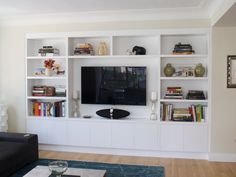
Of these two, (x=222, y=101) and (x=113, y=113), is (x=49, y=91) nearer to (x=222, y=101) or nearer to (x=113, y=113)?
(x=113, y=113)

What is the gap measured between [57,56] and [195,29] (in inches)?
95.7

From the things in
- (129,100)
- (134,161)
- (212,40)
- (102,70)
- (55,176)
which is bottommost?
(134,161)

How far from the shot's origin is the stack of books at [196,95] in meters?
4.46

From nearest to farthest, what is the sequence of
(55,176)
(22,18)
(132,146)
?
1. (55,176)
2. (132,146)
3. (22,18)

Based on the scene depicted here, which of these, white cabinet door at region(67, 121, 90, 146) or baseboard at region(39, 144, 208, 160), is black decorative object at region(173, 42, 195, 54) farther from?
white cabinet door at region(67, 121, 90, 146)

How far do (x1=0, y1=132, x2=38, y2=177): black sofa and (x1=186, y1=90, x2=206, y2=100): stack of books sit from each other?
8.53 feet

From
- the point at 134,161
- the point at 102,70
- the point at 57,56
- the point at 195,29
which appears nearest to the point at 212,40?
the point at 195,29

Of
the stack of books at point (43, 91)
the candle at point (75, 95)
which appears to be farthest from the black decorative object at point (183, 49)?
the stack of books at point (43, 91)

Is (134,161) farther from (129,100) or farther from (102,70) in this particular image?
(102,70)

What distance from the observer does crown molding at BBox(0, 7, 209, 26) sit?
441 cm

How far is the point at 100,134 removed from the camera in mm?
4707

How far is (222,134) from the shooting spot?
436 centimetres

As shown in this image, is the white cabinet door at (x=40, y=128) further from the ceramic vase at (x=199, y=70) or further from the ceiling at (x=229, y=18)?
the ceiling at (x=229, y=18)

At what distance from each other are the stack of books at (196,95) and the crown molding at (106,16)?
4.03ft
